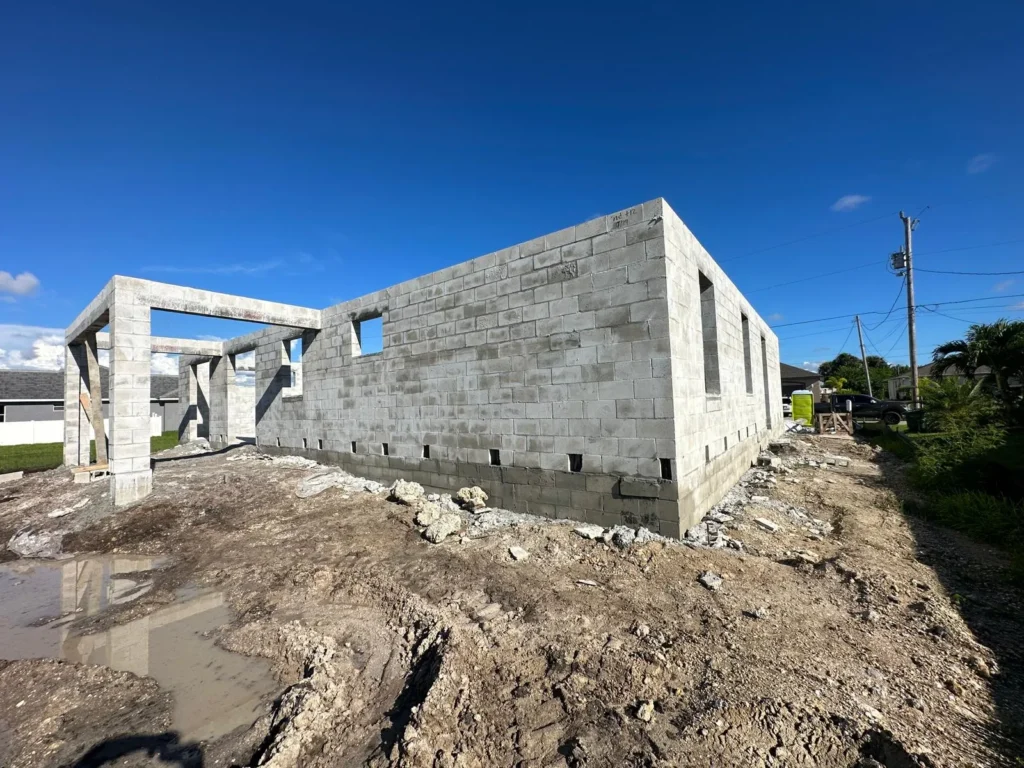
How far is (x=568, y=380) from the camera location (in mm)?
6461

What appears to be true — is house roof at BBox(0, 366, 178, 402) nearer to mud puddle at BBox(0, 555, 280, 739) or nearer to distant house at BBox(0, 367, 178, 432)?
distant house at BBox(0, 367, 178, 432)

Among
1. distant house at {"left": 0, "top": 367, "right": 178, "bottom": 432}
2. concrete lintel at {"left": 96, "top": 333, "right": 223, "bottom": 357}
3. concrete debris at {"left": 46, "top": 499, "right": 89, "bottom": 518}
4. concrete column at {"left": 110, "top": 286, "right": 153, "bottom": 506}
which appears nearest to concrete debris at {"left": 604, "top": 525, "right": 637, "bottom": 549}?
concrete column at {"left": 110, "top": 286, "right": 153, "bottom": 506}

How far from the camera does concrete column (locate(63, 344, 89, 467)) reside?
13328mm

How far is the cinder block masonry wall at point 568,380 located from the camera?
18.6ft

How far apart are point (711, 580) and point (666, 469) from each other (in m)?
1.48

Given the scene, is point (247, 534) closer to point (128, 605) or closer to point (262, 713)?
point (128, 605)

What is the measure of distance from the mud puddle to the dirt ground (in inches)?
5.5

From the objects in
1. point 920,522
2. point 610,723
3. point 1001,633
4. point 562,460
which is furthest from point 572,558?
point 920,522

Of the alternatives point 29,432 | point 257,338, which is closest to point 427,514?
point 257,338

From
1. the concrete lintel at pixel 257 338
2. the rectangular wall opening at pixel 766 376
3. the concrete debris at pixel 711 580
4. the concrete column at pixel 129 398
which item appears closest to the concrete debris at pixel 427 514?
the concrete debris at pixel 711 580

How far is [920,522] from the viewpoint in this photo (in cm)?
651

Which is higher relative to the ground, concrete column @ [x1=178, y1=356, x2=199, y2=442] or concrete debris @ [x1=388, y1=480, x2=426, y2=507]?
concrete column @ [x1=178, y1=356, x2=199, y2=442]

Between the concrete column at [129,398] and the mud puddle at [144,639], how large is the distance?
103 inches

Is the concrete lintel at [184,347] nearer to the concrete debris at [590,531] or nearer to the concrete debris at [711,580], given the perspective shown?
the concrete debris at [590,531]
